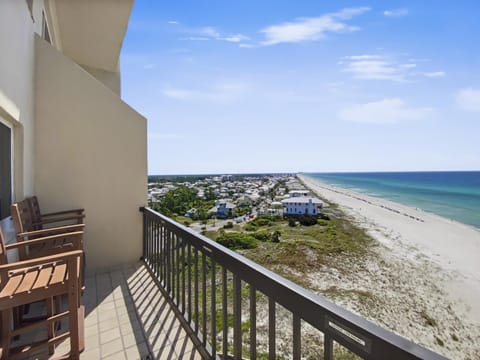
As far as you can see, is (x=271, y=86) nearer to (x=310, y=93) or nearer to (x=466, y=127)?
(x=310, y=93)

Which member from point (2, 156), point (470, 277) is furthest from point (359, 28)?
point (470, 277)

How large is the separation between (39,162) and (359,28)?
22.7ft

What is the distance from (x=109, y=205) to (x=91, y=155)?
0.71 meters

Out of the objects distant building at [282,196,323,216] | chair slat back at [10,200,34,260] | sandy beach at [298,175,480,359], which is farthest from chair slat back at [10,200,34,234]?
distant building at [282,196,323,216]

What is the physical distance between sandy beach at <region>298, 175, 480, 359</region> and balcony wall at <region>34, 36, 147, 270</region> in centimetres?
831

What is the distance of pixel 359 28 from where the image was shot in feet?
19.0

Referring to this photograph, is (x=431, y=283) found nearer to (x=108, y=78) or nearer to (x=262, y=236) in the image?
(x=262, y=236)

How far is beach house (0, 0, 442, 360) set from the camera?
1.35 m

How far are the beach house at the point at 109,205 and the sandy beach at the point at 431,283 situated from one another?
677cm

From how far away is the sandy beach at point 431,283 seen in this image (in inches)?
295

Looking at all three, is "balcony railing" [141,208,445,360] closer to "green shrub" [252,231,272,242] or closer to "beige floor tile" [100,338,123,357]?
"beige floor tile" [100,338,123,357]

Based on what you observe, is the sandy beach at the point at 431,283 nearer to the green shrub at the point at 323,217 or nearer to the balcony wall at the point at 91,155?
the green shrub at the point at 323,217

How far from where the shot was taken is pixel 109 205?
11.0 ft

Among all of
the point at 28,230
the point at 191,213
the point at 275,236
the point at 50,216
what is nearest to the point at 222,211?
the point at 191,213
